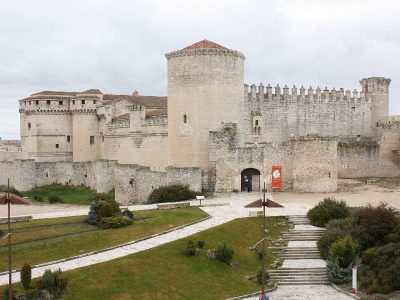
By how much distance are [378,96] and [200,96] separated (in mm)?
22041

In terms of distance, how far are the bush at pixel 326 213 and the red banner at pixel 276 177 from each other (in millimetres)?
9516

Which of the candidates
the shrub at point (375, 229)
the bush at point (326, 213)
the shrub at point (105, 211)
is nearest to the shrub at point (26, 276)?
the shrub at point (105, 211)

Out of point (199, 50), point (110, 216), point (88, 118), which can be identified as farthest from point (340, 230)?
point (88, 118)

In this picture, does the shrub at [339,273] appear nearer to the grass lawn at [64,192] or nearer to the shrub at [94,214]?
the shrub at [94,214]

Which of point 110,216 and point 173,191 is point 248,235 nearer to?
point 110,216

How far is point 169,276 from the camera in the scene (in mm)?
19781

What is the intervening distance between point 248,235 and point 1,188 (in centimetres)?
3455

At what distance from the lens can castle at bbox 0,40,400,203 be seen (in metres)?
36.3

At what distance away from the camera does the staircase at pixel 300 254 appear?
20938 millimetres

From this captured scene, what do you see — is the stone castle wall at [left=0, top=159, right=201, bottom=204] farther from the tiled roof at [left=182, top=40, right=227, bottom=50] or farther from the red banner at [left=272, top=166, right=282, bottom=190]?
the tiled roof at [left=182, top=40, right=227, bottom=50]

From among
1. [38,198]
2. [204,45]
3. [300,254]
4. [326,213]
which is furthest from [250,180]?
[38,198]

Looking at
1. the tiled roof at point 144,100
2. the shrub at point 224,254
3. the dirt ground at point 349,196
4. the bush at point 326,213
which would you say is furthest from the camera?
the tiled roof at point 144,100

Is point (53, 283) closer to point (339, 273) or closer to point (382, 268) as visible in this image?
point (339, 273)

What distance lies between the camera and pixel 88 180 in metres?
48.6
